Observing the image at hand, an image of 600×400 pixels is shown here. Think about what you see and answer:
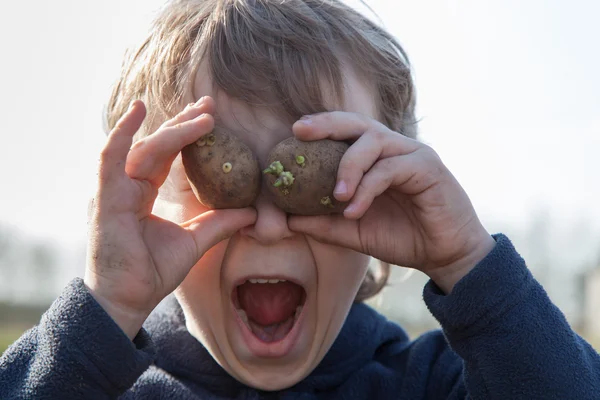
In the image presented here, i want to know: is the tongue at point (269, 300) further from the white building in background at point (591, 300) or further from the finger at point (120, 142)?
the white building in background at point (591, 300)

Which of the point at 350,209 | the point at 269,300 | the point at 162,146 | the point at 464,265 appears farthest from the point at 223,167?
the point at 464,265

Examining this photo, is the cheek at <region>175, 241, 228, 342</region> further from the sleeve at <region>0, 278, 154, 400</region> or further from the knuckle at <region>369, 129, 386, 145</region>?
the knuckle at <region>369, 129, 386, 145</region>

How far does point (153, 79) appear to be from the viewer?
2.88 m

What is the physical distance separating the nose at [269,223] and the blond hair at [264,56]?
0.35 metres

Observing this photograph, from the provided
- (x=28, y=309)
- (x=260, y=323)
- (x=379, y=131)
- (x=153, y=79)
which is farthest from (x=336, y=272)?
(x=28, y=309)

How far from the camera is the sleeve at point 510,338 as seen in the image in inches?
98.4

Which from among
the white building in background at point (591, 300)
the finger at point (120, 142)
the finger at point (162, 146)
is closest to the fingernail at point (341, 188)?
the finger at point (162, 146)

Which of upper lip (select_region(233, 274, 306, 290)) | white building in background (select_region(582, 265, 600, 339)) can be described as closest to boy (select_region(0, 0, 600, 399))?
upper lip (select_region(233, 274, 306, 290))

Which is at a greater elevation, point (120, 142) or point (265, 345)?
point (120, 142)

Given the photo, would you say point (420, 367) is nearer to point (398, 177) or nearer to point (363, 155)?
point (398, 177)

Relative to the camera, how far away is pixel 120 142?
7.55 feet

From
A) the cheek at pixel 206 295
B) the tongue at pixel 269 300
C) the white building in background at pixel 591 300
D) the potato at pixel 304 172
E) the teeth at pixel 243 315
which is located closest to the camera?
the potato at pixel 304 172

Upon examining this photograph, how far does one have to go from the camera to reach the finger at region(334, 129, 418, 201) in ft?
7.79

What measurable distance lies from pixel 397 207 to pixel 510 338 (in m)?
0.64
